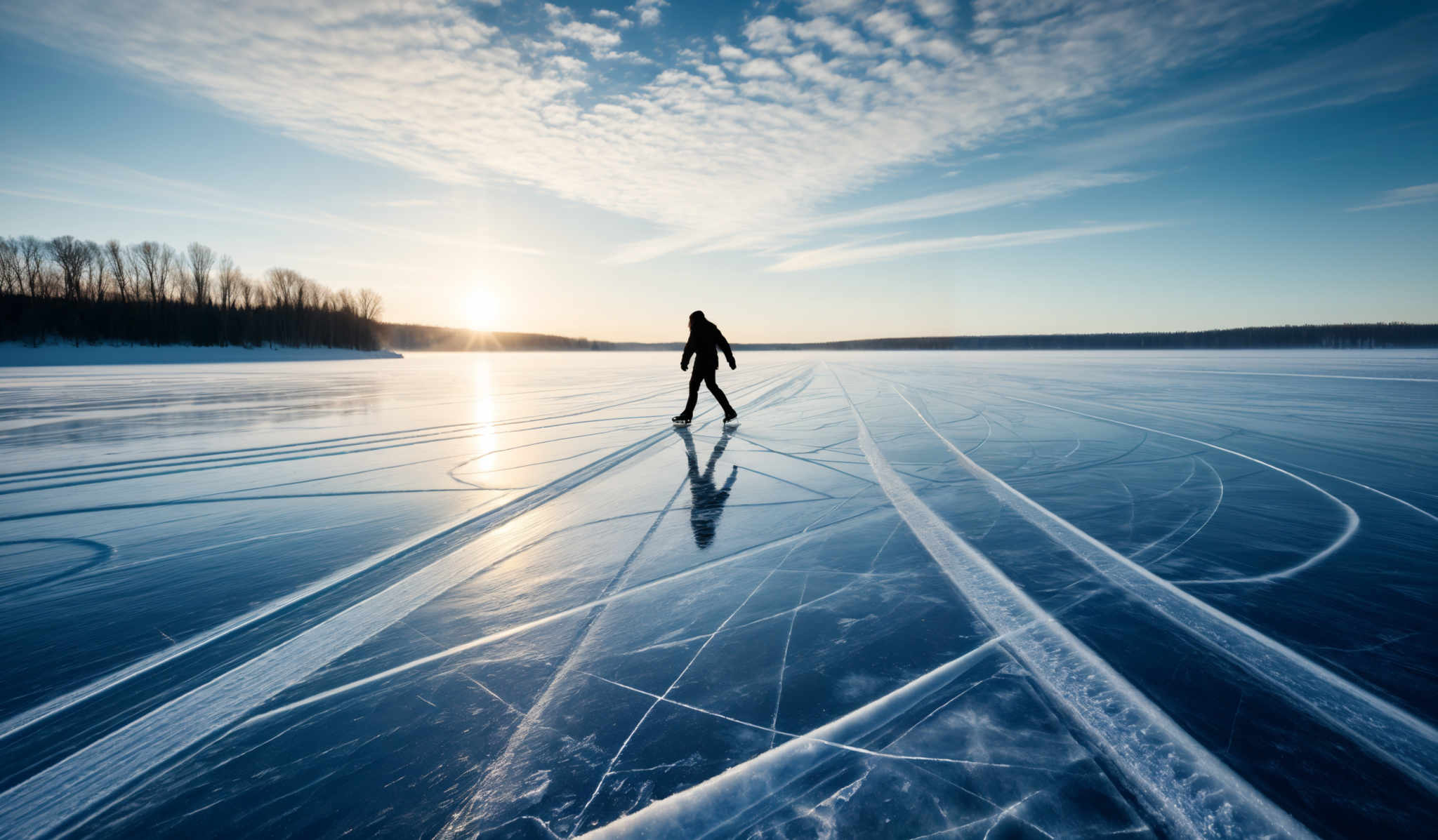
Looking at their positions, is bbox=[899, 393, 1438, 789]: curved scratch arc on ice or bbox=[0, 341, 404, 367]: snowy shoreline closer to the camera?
bbox=[899, 393, 1438, 789]: curved scratch arc on ice

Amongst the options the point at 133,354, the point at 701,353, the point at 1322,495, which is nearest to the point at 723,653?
the point at 1322,495

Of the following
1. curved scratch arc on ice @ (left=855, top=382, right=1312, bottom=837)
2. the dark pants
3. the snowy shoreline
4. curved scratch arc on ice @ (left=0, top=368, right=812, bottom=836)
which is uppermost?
the snowy shoreline

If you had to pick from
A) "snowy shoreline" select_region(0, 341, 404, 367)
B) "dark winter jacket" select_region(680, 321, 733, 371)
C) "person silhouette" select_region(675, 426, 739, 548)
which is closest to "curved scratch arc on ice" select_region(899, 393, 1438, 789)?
"person silhouette" select_region(675, 426, 739, 548)

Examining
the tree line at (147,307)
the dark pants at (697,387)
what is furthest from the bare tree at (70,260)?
the dark pants at (697,387)

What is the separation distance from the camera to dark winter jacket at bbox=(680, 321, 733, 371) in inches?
363

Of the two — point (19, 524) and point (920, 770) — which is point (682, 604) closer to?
point (920, 770)

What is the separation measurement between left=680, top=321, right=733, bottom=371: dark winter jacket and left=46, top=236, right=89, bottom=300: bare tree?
8104cm

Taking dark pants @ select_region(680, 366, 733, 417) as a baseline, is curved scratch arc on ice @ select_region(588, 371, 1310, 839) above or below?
below

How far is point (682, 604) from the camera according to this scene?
2.82 m

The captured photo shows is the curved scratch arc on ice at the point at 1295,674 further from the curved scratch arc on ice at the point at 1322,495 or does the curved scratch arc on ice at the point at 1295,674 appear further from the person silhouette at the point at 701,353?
the person silhouette at the point at 701,353

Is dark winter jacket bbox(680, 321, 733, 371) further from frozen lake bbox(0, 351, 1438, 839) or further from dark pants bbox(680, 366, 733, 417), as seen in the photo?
frozen lake bbox(0, 351, 1438, 839)

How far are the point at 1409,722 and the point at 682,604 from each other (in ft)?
8.30

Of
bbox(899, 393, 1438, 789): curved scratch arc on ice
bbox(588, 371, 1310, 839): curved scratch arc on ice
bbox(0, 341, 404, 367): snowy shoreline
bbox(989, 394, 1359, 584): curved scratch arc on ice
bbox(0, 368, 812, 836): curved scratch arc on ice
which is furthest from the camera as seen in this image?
bbox(0, 341, 404, 367): snowy shoreline

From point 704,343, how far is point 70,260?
3352 inches
